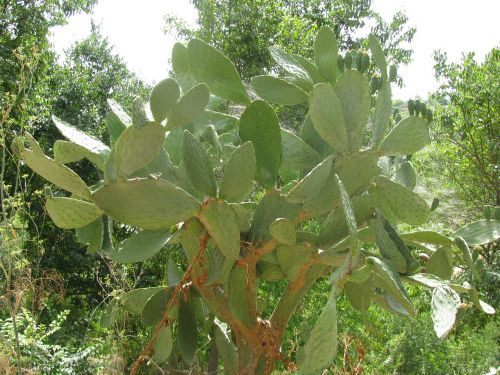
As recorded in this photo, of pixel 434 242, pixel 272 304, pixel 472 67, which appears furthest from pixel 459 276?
pixel 434 242

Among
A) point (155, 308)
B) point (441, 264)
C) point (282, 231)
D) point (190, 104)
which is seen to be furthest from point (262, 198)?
point (441, 264)

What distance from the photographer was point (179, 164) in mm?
1072

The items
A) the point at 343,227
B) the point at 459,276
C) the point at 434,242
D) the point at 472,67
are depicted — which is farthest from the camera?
the point at 472,67

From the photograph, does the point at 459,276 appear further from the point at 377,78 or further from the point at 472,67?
the point at 377,78

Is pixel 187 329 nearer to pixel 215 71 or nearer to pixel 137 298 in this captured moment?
pixel 137 298

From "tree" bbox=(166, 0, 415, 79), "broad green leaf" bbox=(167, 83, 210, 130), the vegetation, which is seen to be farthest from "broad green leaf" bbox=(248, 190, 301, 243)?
"tree" bbox=(166, 0, 415, 79)

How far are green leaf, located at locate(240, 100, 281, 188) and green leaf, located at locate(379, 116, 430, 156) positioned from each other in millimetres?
213

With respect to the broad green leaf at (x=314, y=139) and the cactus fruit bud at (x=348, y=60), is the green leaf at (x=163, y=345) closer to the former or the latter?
the broad green leaf at (x=314, y=139)

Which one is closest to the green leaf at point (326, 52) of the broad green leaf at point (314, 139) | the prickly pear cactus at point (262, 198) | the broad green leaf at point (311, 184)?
the prickly pear cactus at point (262, 198)

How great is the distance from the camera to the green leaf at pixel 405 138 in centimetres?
104

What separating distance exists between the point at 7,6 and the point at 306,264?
574 cm

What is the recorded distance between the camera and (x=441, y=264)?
117cm

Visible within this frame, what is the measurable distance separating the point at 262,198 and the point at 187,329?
1.22ft

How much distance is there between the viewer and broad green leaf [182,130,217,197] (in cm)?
87
